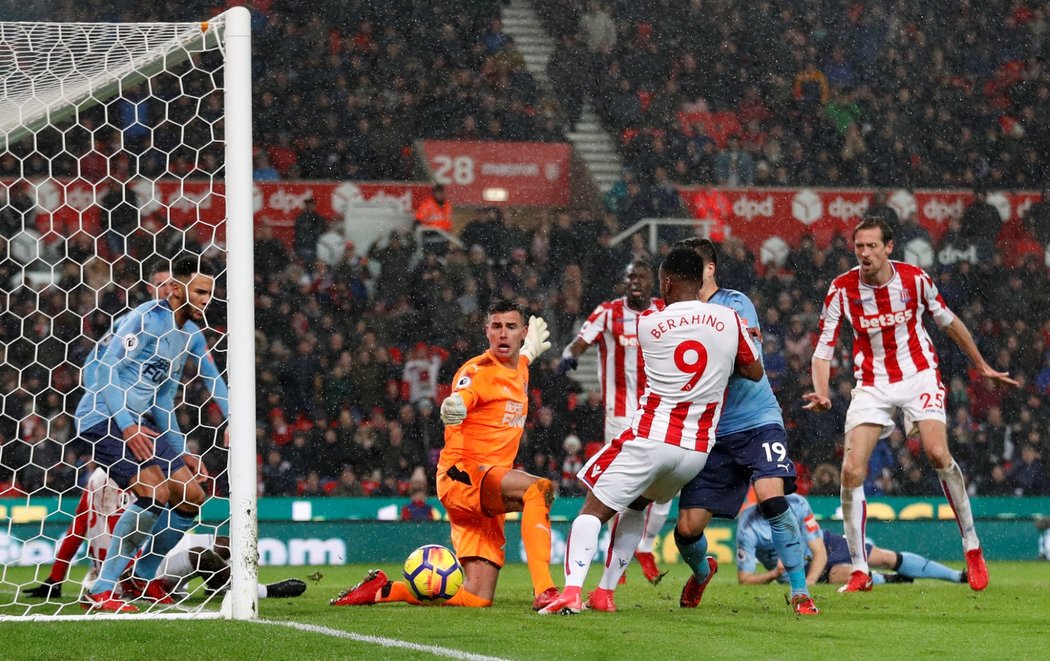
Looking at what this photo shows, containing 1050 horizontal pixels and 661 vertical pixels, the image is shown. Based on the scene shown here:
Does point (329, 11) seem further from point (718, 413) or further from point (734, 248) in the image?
point (718, 413)

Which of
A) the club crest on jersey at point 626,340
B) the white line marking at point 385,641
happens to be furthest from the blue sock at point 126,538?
the club crest on jersey at point 626,340

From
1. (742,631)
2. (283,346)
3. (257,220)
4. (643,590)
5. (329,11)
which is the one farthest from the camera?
(329,11)

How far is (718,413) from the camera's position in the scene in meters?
6.20

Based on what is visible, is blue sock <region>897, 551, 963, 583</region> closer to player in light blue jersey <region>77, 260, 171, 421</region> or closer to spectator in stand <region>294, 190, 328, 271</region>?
player in light blue jersey <region>77, 260, 171, 421</region>

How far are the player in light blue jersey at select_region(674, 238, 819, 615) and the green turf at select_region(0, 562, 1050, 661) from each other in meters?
0.26

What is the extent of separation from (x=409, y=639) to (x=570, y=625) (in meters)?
0.79

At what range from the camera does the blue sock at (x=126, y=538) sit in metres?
6.65

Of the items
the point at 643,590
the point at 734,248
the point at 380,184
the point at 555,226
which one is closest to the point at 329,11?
the point at 380,184

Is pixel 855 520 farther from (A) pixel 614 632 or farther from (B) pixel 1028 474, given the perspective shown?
(B) pixel 1028 474

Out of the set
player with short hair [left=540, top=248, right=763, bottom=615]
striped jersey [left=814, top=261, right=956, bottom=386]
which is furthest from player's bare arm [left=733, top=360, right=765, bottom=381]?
striped jersey [left=814, top=261, right=956, bottom=386]

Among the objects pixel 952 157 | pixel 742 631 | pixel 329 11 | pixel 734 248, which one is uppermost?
pixel 329 11

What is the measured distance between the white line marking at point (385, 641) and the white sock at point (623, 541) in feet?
5.20

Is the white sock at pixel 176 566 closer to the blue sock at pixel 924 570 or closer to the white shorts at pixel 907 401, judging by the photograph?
the white shorts at pixel 907 401

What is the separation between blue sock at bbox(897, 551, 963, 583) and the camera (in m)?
8.84
